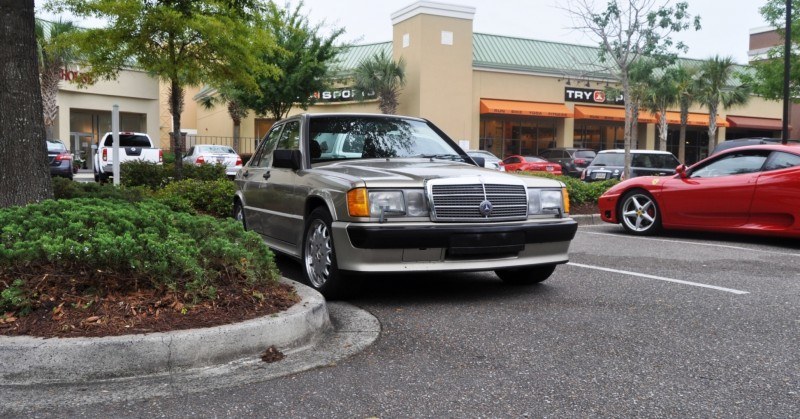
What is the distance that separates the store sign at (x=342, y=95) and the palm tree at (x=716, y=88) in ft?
61.3

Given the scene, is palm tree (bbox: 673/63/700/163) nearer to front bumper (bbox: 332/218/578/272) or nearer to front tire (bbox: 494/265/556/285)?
front tire (bbox: 494/265/556/285)

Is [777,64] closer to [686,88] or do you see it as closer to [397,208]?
[686,88]

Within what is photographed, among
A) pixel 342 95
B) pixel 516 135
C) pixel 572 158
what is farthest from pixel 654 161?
pixel 342 95

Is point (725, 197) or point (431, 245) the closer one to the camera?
point (431, 245)

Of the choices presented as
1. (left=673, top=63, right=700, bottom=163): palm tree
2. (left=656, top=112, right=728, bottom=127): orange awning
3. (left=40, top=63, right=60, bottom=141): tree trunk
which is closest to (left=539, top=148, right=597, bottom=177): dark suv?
(left=673, top=63, right=700, bottom=163): palm tree

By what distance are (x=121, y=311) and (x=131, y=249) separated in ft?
1.38

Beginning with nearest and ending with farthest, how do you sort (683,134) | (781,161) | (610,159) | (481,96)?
(781,161)
(610,159)
(481,96)
(683,134)

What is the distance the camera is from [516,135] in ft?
130

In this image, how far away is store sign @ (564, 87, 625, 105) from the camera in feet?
129

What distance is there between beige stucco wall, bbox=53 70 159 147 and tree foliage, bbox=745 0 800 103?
2837cm

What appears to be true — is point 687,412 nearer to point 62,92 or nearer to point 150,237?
point 150,237

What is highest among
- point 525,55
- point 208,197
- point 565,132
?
point 525,55

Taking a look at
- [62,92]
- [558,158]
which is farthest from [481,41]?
[62,92]

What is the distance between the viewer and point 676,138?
149 feet
